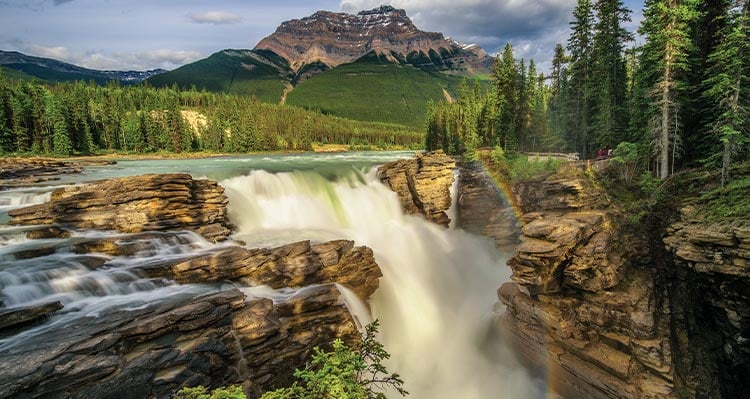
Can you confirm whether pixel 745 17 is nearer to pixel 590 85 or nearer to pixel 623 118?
pixel 623 118

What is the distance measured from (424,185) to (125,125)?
8974 cm

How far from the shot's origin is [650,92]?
66.9 ft

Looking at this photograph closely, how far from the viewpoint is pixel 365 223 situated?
92.3 feet

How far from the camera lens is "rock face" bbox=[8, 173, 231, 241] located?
18234 mm

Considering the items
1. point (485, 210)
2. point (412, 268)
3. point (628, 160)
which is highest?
point (628, 160)

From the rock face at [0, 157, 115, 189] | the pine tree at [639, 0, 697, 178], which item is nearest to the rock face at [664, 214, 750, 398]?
the pine tree at [639, 0, 697, 178]

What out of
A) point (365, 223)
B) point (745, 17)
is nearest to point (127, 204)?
point (365, 223)

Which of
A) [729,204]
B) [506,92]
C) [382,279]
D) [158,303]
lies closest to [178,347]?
[158,303]

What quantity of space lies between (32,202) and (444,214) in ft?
99.3

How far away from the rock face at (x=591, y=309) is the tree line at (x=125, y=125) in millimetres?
85491

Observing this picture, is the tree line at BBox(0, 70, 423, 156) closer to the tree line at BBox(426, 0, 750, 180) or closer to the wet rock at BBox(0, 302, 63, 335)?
the tree line at BBox(426, 0, 750, 180)

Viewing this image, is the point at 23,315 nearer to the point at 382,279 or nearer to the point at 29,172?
the point at 382,279

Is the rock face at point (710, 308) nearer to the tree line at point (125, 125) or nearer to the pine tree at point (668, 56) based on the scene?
the pine tree at point (668, 56)

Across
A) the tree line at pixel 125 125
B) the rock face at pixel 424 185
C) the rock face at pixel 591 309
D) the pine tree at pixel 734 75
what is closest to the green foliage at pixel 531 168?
the rock face at pixel 424 185
